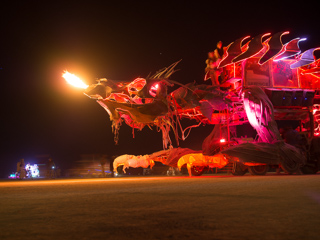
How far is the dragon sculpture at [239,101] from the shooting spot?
1519 centimetres

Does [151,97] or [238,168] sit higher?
[151,97]

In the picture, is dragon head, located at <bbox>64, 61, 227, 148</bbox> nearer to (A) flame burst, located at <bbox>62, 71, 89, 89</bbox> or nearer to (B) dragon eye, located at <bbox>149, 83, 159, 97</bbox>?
(B) dragon eye, located at <bbox>149, 83, 159, 97</bbox>

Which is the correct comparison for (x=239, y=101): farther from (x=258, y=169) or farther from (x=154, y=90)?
(x=154, y=90)

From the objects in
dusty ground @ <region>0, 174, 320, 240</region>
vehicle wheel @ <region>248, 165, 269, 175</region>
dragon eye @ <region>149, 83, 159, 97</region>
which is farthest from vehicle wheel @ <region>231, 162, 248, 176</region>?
dusty ground @ <region>0, 174, 320, 240</region>

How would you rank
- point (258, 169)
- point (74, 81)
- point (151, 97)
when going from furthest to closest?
point (258, 169) → point (74, 81) → point (151, 97)

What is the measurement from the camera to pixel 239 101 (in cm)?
1894

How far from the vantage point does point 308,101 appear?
19234 millimetres

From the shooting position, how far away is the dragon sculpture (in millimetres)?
15188

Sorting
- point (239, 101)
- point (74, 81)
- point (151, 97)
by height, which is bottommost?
point (151, 97)

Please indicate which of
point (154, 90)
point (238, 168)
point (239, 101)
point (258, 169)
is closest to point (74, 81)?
point (154, 90)

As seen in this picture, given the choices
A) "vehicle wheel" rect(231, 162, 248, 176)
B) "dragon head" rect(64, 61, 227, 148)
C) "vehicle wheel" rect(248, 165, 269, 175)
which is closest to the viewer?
"dragon head" rect(64, 61, 227, 148)

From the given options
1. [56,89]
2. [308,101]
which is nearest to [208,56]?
[308,101]

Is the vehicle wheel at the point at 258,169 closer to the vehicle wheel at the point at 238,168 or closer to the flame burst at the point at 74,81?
the vehicle wheel at the point at 238,168

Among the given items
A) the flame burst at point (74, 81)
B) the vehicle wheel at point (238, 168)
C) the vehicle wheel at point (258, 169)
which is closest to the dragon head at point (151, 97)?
the flame burst at point (74, 81)
